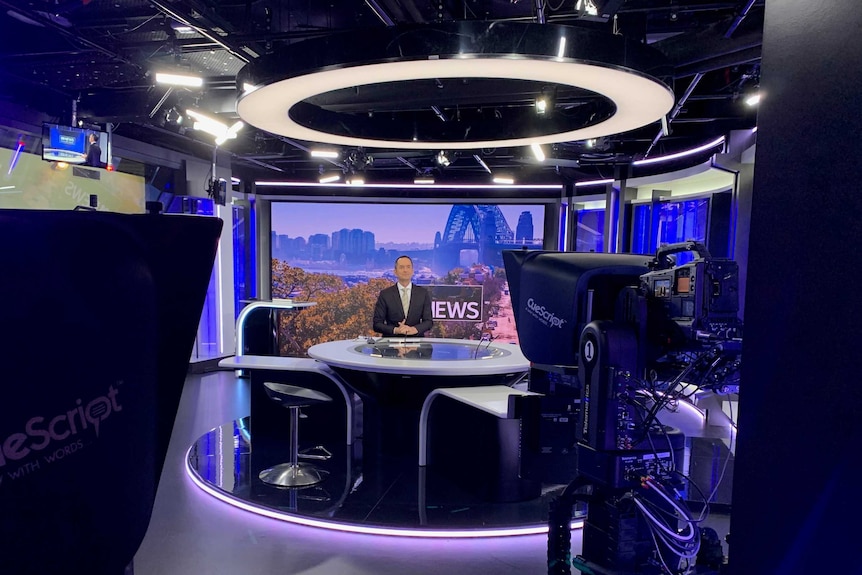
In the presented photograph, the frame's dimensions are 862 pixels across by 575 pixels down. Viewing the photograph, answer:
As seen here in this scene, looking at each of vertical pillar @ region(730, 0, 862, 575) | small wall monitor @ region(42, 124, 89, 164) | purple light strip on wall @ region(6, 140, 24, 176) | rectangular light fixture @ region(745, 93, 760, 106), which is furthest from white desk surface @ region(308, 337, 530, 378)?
purple light strip on wall @ region(6, 140, 24, 176)

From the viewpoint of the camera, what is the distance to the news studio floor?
2.69m

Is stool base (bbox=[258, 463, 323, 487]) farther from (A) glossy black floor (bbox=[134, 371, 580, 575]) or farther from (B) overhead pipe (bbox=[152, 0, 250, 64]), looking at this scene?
(B) overhead pipe (bbox=[152, 0, 250, 64])

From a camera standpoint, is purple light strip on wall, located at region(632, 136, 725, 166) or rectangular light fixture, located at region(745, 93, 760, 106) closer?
rectangular light fixture, located at region(745, 93, 760, 106)

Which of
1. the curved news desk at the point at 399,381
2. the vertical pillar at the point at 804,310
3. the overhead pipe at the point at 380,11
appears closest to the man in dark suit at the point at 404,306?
the curved news desk at the point at 399,381

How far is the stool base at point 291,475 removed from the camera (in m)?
3.61

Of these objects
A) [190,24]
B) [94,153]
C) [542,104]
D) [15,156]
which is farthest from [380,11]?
[15,156]

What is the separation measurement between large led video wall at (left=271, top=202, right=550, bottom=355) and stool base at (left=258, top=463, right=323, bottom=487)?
19.6 ft

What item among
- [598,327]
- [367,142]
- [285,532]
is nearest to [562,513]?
[598,327]

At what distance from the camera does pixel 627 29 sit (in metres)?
3.80

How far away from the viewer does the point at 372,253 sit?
998cm

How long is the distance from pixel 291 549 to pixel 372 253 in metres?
7.39

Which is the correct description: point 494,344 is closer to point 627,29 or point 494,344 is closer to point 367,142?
point 367,142

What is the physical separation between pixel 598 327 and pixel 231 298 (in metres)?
7.24

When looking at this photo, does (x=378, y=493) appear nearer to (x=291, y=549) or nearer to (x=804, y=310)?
(x=291, y=549)
